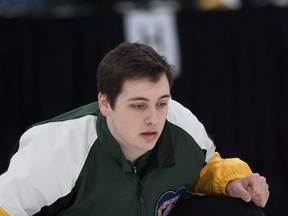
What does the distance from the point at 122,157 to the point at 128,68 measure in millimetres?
289

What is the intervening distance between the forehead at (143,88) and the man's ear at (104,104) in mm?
79

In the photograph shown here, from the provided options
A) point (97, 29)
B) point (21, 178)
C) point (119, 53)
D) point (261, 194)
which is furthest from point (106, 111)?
point (97, 29)

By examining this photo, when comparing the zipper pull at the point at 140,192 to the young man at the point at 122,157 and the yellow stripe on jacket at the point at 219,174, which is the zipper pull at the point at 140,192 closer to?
the young man at the point at 122,157

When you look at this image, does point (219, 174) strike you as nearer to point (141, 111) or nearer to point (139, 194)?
point (139, 194)

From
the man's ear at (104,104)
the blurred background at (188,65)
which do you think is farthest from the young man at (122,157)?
the blurred background at (188,65)

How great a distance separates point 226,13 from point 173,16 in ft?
0.84

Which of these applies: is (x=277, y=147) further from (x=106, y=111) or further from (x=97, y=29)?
(x=106, y=111)

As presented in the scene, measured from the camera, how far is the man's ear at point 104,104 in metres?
2.30

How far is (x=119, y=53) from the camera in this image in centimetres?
228

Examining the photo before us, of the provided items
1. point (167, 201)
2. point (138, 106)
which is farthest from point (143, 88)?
point (167, 201)

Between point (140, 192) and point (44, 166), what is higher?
point (44, 166)

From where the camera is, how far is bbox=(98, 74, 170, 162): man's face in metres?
2.21

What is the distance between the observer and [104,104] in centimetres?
231

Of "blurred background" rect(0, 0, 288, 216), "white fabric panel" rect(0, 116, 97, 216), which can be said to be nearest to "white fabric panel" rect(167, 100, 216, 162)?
"white fabric panel" rect(0, 116, 97, 216)
